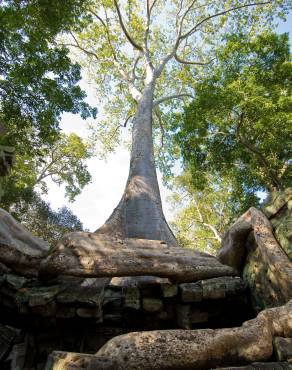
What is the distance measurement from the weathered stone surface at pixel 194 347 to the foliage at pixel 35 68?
4815 millimetres

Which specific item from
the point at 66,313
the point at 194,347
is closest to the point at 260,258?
the point at 194,347

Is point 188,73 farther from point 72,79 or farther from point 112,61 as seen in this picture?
point 72,79

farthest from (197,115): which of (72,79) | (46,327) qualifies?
(46,327)

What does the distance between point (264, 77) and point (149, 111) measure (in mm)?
2854

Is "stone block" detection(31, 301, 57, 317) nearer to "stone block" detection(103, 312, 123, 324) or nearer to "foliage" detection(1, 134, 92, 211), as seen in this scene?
"stone block" detection(103, 312, 123, 324)

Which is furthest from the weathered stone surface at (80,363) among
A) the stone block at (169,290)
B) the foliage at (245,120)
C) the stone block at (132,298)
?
the foliage at (245,120)

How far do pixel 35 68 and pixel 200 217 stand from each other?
12.2 meters

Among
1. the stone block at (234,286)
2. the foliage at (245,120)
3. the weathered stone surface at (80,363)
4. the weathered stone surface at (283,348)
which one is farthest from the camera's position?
the foliage at (245,120)

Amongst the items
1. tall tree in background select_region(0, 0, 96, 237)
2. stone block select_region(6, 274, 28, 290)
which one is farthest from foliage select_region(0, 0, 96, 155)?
stone block select_region(6, 274, 28, 290)

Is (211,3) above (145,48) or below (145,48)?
above

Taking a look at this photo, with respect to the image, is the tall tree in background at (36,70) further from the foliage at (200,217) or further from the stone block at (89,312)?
the foliage at (200,217)

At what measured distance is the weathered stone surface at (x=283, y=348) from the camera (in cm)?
204

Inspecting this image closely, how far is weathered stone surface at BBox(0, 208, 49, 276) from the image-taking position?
3.30 meters

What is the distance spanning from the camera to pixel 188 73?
13.8 m
